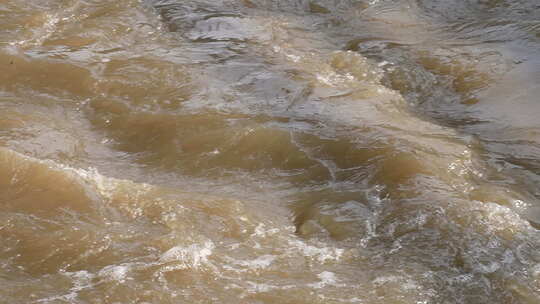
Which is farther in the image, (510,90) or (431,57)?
(431,57)

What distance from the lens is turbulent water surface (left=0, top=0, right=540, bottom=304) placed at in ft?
12.2

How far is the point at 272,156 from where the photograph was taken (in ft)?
16.3

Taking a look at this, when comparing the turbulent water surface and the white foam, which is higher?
the white foam

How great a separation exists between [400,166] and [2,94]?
328cm

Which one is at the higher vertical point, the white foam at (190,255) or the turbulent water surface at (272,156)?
the white foam at (190,255)

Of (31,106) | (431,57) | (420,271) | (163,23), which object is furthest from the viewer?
(163,23)

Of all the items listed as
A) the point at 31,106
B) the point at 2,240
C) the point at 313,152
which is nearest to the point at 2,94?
the point at 31,106

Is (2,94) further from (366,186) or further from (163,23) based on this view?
(366,186)

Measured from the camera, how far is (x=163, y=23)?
775 cm

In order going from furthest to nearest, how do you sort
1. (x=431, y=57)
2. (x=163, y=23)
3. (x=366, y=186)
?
(x=163, y=23), (x=431, y=57), (x=366, y=186)

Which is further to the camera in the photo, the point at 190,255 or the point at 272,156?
the point at 272,156

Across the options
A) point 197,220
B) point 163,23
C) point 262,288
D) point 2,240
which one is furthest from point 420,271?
point 163,23

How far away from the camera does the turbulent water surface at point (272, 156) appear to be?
3707mm

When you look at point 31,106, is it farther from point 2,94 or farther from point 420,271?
point 420,271
